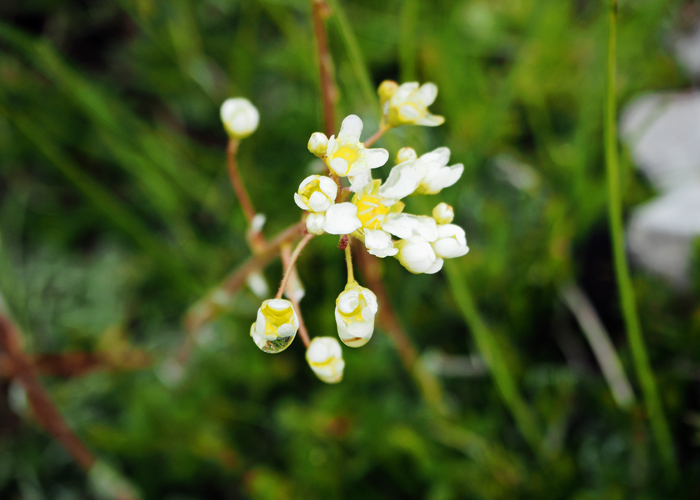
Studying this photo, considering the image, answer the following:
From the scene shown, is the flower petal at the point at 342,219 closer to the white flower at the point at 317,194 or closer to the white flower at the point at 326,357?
the white flower at the point at 317,194

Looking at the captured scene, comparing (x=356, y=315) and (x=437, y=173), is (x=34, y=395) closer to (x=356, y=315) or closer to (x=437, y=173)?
(x=356, y=315)

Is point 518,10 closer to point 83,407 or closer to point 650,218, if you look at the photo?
point 650,218

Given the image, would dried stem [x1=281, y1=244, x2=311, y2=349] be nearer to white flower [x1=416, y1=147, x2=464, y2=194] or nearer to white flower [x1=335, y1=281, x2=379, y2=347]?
white flower [x1=335, y1=281, x2=379, y2=347]

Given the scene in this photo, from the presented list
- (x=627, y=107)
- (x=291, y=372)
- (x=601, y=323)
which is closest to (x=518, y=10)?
(x=627, y=107)

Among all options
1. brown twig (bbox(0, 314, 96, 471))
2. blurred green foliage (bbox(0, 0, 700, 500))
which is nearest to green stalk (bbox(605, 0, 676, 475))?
blurred green foliage (bbox(0, 0, 700, 500))

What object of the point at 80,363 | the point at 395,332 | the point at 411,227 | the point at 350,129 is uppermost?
the point at 350,129

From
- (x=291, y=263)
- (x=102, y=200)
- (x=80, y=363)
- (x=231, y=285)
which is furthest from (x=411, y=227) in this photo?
(x=80, y=363)
